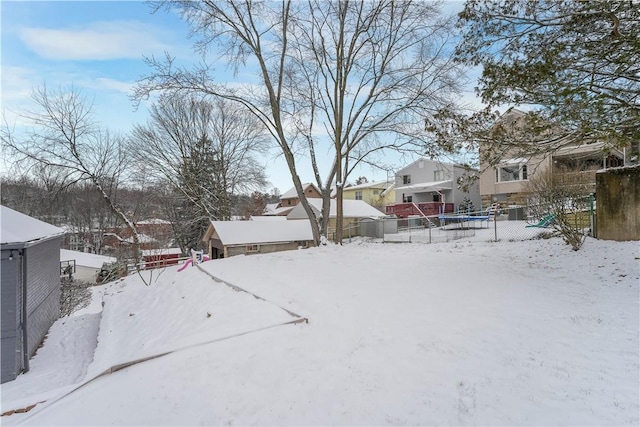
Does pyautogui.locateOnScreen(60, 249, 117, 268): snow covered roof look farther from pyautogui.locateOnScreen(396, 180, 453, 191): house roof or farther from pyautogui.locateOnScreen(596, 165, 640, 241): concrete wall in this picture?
pyautogui.locateOnScreen(596, 165, 640, 241): concrete wall

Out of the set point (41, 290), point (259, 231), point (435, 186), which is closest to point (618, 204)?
point (41, 290)

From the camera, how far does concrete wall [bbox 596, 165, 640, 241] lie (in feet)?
25.8

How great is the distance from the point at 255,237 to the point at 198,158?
38.4 ft

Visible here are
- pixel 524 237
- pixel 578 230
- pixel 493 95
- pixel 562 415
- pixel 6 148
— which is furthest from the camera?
pixel 6 148

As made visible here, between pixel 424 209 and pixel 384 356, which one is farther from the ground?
A: pixel 424 209

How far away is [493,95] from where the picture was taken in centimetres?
616

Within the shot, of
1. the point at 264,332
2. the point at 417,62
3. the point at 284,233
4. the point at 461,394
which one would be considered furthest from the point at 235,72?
the point at 461,394

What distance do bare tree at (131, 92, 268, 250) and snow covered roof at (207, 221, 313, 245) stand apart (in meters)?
6.08

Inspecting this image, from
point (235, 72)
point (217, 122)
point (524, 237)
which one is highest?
point (217, 122)

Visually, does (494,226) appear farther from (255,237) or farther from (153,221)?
(153,221)

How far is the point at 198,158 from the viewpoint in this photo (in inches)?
1038

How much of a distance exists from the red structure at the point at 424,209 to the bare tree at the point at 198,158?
12508 mm

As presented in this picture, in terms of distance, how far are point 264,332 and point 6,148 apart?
23468mm

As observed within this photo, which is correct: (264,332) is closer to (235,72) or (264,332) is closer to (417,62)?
(235,72)
